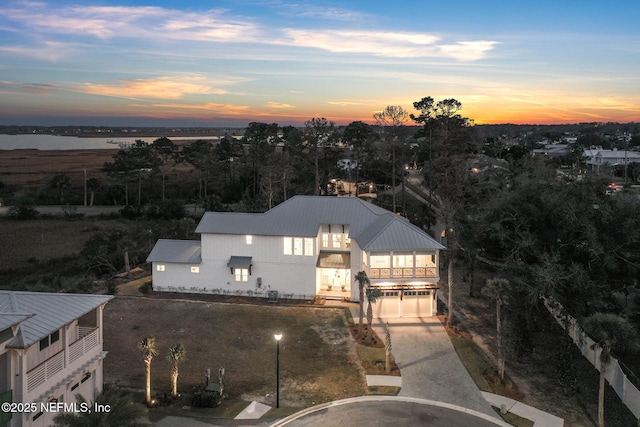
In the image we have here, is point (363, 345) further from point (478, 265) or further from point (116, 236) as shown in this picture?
point (116, 236)

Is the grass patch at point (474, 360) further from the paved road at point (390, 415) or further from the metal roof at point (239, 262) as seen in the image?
the metal roof at point (239, 262)

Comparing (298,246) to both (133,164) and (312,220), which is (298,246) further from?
(133,164)

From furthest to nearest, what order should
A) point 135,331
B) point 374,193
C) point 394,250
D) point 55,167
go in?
point 55,167, point 374,193, point 394,250, point 135,331

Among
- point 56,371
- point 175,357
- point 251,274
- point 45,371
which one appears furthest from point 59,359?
point 251,274

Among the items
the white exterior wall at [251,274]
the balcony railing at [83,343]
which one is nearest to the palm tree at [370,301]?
the white exterior wall at [251,274]

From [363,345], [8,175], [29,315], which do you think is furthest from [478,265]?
[8,175]

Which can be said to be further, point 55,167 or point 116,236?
point 55,167
